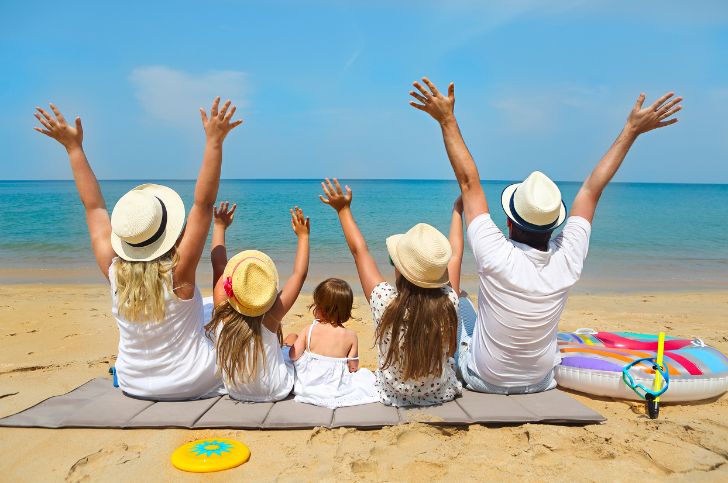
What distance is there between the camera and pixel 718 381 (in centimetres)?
406

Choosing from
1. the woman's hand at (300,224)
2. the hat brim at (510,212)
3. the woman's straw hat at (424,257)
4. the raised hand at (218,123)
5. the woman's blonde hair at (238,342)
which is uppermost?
the raised hand at (218,123)

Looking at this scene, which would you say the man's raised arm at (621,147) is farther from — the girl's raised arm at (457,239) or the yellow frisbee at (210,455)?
the yellow frisbee at (210,455)

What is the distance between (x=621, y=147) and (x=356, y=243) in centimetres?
205

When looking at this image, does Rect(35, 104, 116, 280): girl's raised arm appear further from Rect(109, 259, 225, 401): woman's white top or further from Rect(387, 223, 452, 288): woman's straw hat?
Rect(387, 223, 452, 288): woman's straw hat

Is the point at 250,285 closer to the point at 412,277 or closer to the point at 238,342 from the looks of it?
the point at 238,342

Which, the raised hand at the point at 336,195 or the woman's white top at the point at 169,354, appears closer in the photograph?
the woman's white top at the point at 169,354

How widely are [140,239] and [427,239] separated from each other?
5.76 feet

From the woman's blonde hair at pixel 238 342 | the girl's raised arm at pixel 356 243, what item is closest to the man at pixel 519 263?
the girl's raised arm at pixel 356 243

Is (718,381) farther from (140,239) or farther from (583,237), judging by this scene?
(140,239)

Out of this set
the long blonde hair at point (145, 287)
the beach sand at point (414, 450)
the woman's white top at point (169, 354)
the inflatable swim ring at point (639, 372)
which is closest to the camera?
the beach sand at point (414, 450)

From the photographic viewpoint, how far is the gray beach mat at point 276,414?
11.5ft

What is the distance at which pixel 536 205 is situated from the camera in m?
3.59

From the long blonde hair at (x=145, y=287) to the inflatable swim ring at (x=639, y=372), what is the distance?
9.32 ft

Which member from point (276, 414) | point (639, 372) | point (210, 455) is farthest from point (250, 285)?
point (639, 372)
